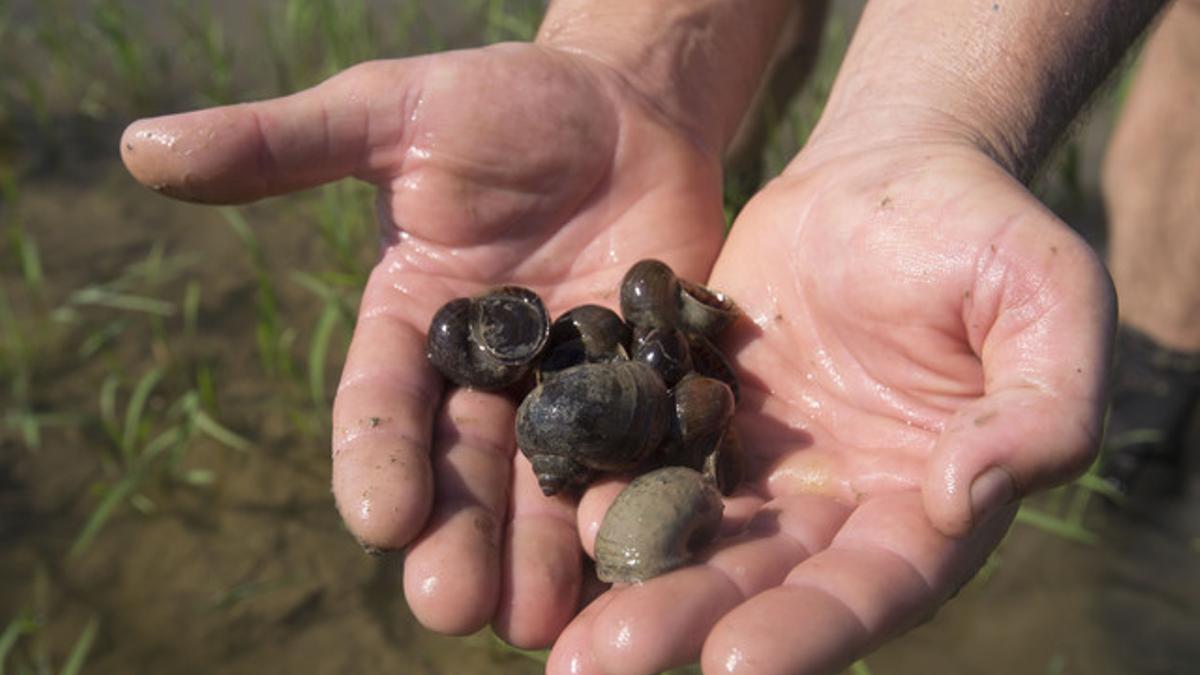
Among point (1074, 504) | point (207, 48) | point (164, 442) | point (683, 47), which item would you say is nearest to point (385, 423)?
point (164, 442)

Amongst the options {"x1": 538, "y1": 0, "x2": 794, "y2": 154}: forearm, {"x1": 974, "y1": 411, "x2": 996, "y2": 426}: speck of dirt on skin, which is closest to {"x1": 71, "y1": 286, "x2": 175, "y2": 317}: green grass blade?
{"x1": 538, "y1": 0, "x2": 794, "y2": 154}: forearm

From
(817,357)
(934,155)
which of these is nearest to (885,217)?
(934,155)

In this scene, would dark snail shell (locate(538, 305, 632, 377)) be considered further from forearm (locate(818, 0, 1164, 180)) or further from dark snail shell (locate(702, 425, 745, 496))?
forearm (locate(818, 0, 1164, 180))

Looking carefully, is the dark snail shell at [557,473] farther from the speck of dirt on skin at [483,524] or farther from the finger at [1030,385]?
the finger at [1030,385]

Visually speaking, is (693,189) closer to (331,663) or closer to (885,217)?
(885,217)

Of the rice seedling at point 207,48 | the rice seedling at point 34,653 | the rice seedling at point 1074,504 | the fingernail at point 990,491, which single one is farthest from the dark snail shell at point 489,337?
the rice seedling at point 207,48

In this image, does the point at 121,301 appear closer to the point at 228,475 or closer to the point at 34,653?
the point at 228,475
